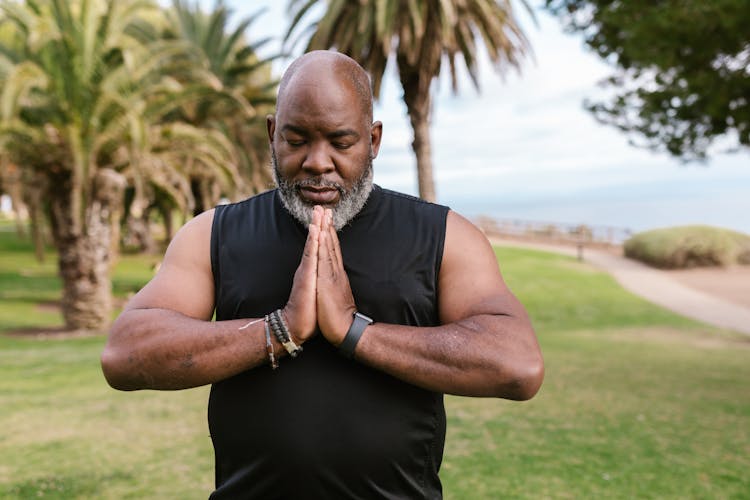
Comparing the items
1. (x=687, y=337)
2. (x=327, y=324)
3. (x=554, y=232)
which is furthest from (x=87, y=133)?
(x=554, y=232)

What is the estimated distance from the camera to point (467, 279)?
193 centimetres

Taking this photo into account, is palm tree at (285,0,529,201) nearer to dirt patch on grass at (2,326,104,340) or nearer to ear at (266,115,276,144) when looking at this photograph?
dirt patch on grass at (2,326,104,340)

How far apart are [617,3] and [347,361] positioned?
1017 centimetres

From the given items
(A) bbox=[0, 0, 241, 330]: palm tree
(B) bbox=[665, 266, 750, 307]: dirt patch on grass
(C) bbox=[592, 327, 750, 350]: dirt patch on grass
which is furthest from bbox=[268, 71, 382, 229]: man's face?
(B) bbox=[665, 266, 750, 307]: dirt patch on grass

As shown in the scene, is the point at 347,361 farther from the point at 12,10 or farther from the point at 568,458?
the point at 12,10

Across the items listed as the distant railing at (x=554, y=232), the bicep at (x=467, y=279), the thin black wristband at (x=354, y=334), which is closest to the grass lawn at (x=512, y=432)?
the bicep at (x=467, y=279)

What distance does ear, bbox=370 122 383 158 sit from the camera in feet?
6.69

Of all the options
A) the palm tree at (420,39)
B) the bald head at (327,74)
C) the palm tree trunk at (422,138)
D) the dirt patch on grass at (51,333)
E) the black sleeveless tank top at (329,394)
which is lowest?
the dirt patch on grass at (51,333)

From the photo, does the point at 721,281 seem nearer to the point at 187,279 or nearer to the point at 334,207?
the point at 334,207

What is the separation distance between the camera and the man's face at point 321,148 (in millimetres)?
1852

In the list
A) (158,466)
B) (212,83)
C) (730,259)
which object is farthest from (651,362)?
(730,259)

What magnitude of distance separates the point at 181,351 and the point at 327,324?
385 mm

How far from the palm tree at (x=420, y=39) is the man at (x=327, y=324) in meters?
13.5

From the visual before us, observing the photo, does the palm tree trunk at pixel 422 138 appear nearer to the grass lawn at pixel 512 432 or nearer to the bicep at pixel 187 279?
the grass lawn at pixel 512 432
